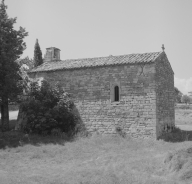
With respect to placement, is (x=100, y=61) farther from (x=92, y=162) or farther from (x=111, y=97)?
(x=92, y=162)

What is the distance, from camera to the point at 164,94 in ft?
50.7

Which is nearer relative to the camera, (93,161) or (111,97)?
(93,161)

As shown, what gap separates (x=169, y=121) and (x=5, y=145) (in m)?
9.87

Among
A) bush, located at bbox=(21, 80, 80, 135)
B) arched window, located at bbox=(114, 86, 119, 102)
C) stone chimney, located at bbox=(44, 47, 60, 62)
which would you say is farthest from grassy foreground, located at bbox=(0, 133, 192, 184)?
stone chimney, located at bbox=(44, 47, 60, 62)

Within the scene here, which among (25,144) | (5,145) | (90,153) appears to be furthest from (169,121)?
(5,145)

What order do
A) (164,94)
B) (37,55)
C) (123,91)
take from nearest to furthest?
(123,91) < (164,94) < (37,55)

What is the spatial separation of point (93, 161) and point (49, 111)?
556cm

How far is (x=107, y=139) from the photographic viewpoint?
44.9 ft

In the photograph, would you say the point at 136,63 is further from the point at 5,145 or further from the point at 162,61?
the point at 5,145

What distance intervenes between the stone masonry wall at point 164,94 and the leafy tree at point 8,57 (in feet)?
29.1

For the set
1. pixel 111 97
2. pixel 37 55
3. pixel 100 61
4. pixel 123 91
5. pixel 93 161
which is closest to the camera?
pixel 93 161

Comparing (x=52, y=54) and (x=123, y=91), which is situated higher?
(x=52, y=54)

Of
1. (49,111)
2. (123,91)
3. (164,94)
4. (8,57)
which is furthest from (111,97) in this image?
(8,57)

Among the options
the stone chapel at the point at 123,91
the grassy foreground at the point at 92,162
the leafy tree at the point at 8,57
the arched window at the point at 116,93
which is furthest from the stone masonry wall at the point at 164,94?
the leafy tree at the point at 8,57
